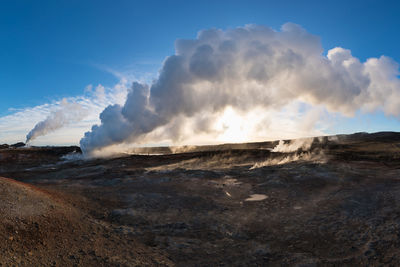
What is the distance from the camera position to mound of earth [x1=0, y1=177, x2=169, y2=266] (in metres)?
6.07

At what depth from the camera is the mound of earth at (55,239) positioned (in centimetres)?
607

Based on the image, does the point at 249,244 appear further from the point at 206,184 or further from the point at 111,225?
the point at 206,184

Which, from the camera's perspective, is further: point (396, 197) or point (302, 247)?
point (396, 197)

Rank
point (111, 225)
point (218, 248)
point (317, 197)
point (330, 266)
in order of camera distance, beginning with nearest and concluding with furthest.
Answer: point (330, 266) → point (218, 248) → point (111, 225) → point (317, 197)

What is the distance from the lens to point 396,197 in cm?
1095

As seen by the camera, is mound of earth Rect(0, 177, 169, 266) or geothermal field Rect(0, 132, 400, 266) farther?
geothermal field Rect(0, 132, 400, 266)

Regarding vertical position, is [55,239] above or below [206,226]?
above

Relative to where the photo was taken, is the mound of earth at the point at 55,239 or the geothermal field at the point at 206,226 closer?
the mound of earth at the point at 55,239

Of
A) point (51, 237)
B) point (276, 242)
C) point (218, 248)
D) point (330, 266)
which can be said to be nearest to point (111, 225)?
point (51, 237)

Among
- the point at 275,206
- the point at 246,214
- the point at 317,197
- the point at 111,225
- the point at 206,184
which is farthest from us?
the point at 206,184

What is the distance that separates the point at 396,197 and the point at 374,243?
528 centimetres

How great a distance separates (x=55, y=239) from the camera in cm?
702

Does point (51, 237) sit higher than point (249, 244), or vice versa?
point (51, 237)

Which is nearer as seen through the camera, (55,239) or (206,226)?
(55,239)
